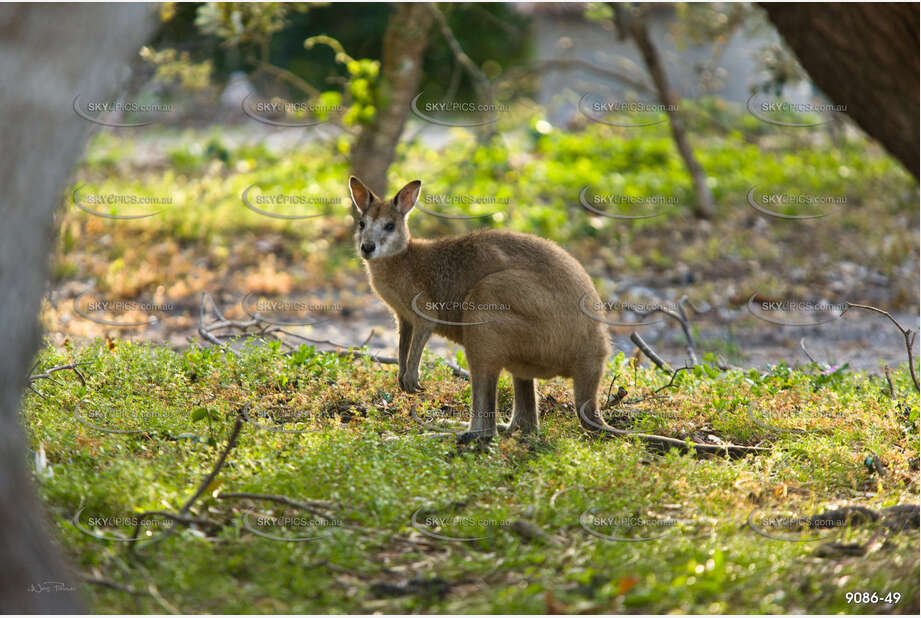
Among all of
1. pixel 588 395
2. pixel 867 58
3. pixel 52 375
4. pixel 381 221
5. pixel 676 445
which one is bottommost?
pixel 52 375

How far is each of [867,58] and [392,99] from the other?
632 centimetres

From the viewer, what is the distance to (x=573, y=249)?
10.5m

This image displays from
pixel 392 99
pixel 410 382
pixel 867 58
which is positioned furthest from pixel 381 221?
pixel 392 99

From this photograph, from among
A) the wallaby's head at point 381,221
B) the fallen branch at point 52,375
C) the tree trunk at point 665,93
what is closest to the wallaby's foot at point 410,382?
the wallaby's head at point 381,221

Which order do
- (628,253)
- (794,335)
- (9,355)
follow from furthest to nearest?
(628,253), (794,335), (9,355)

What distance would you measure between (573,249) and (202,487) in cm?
712

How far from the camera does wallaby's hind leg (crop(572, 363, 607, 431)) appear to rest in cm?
510

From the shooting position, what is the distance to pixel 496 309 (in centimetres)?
497

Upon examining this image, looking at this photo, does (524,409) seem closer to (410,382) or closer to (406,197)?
(410,382)

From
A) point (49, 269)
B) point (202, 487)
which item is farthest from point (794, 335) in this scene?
point (49, 269)

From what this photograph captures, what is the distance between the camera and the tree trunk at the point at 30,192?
2.77 meters

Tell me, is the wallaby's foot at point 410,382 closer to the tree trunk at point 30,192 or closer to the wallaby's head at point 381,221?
the wallaby's head at point 381,221

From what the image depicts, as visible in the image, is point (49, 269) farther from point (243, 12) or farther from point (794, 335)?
point (794, 335)

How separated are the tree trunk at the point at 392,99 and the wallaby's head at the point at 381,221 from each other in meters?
3.87
